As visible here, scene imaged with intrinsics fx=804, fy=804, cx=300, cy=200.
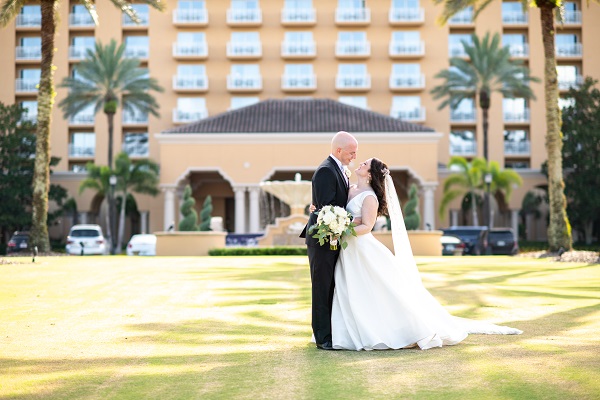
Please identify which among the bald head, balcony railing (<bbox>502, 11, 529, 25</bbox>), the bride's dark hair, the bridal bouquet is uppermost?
balcony railing (<bbox>502, 11, 529, 25</bbox>)

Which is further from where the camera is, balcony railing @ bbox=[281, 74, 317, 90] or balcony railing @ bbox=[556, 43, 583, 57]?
balcony railing @ bbox=[556, 43, 583, 57]

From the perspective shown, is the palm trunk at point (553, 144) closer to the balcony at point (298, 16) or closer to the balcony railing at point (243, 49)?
the balcony at point (298, 16)

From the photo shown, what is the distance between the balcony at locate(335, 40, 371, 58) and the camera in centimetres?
5853

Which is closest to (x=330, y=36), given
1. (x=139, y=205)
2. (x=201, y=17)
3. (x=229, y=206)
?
(x=201, y=17)

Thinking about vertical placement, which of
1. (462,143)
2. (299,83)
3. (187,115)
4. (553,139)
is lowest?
(553,139)

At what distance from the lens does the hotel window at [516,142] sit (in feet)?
192

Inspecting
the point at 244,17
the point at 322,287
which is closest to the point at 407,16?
the point at 244,17

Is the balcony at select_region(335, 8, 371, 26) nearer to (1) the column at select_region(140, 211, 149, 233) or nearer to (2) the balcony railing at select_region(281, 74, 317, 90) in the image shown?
(2) the balcony railing at select_region(281, 74, 317, 90)

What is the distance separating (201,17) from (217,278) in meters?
45.7

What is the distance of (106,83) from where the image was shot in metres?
50.9

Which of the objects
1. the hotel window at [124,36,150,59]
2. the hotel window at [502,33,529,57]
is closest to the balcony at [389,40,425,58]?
the hotel window at [502,33,529,57]

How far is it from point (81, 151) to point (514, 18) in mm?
33265

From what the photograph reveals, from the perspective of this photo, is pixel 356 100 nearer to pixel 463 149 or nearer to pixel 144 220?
pixel 463 149

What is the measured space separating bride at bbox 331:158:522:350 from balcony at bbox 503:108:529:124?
174 ft
